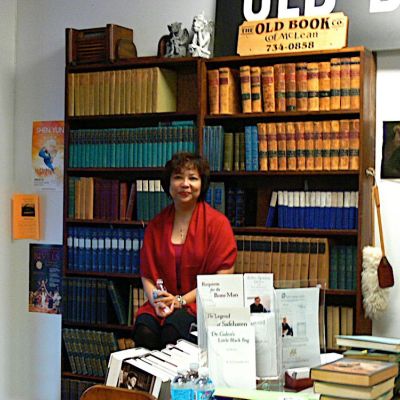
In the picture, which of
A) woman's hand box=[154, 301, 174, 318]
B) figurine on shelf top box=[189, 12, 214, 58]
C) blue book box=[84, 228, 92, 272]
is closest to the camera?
woman's hand box=[154, 301, 174, 318]

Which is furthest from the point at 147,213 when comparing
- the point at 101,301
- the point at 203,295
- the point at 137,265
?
the point at 203,295

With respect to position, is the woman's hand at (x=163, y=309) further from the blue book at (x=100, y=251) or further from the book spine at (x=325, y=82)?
the book spine at (x=325, y=82)

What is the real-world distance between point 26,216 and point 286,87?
6.64 ft

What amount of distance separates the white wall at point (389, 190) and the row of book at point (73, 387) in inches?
68.6

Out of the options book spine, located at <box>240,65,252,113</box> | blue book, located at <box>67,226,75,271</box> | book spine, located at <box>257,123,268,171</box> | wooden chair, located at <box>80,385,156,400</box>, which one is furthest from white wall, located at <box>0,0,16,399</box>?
wooden chair, located at <box>80,385,156,400</box>

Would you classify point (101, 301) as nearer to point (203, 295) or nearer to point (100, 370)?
point (100, 370)

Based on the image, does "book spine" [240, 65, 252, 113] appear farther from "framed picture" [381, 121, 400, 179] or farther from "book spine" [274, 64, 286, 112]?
"framed picture" [381, 121, 400, 179]

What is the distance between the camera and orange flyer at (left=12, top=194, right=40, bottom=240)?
5258 mm

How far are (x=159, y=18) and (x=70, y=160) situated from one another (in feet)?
3.33

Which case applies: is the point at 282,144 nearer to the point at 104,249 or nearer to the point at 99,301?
the point at 104,249

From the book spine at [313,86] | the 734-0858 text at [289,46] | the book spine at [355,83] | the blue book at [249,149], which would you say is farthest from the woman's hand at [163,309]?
the 734-0858 text at [289,46]

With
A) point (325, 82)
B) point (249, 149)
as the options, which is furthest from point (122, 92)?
point (325, 82)

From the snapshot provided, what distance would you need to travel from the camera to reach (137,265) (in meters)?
4.68

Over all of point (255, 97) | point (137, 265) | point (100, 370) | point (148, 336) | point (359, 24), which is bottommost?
point (100, 370)
